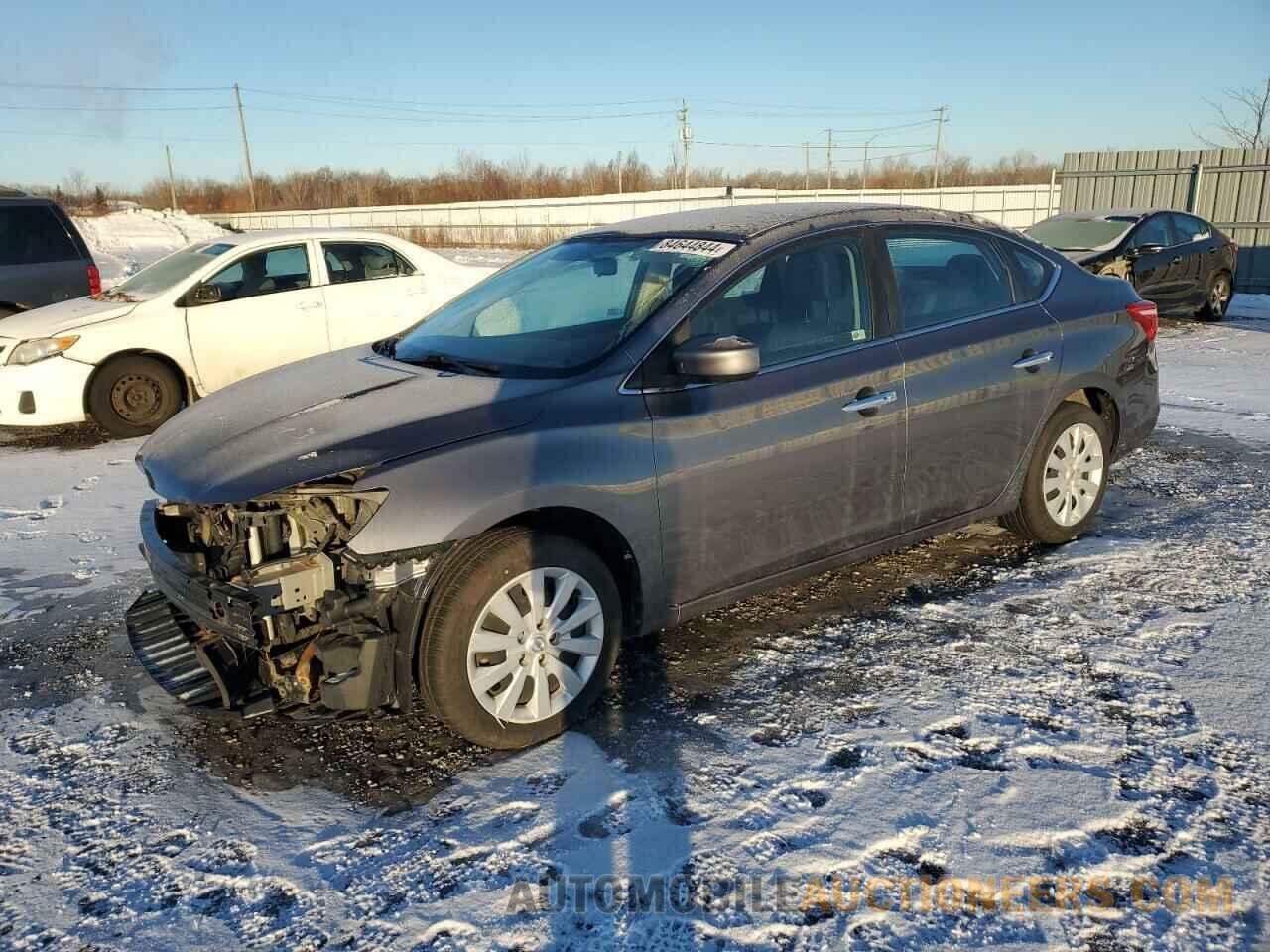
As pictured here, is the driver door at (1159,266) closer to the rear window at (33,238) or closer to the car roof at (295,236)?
the car roof at (295,236)

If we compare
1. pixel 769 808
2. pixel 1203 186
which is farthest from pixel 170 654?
pixel 1203 186

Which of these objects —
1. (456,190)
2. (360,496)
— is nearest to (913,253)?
(360,496)

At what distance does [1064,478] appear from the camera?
4.85 m

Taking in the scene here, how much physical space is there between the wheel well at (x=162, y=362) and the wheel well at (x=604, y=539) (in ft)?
20.1

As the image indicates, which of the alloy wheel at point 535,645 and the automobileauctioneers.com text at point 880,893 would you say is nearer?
the automobileauctioneers.com text at point 880,893

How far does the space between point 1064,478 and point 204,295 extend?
6951 millimetres

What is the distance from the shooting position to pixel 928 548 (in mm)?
5113

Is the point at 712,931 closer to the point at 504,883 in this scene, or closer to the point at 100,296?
the point at 504,883

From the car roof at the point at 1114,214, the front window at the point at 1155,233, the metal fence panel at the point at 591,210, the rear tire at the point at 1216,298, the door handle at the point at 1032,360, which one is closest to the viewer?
the door handle at the point at 1032,360

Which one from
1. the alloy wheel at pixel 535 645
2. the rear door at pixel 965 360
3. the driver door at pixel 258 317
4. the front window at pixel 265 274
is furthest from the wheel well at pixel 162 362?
the rear door at pixel 965 360

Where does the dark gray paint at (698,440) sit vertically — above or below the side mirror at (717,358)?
below

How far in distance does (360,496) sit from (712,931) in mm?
1570

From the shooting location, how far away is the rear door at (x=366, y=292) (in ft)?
28.8

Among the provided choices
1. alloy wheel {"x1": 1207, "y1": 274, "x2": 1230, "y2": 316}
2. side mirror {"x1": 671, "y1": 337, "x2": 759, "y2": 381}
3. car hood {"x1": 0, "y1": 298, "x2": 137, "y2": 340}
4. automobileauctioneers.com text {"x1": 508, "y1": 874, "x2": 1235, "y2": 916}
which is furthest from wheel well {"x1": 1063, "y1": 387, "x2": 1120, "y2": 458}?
alloy wheel {"x1": 1207, "y1": 274, "x2": 1230, "y2": 316}
